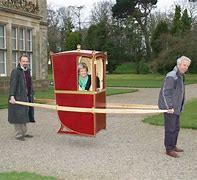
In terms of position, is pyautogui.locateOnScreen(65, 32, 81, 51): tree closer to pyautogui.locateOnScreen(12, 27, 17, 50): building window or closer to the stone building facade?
the stone building facade

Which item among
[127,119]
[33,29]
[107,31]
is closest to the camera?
[127,119]

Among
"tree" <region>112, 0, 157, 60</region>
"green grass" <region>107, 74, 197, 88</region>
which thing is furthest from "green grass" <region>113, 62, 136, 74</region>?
"green grass" <region>107, 74, 197, 88</region>

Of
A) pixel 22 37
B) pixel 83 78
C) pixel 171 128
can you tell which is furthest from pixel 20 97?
pixel 22 37

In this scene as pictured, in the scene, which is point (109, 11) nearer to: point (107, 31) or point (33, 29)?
point (107, 31)

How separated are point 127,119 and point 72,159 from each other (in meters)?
5.63

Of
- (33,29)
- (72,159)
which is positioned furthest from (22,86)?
(33,29)

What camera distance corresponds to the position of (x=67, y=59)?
27.6ft

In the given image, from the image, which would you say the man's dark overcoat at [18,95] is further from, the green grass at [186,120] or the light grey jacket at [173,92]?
the green grass at [186,120]

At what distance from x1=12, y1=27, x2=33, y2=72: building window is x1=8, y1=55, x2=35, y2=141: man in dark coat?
13669 mm

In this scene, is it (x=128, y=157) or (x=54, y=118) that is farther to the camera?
(x=54, y=118)

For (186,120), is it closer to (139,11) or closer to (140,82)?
(140,82)

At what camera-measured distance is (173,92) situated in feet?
24.1

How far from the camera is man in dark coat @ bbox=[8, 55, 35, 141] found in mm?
9094

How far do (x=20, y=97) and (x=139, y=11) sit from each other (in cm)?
5860
